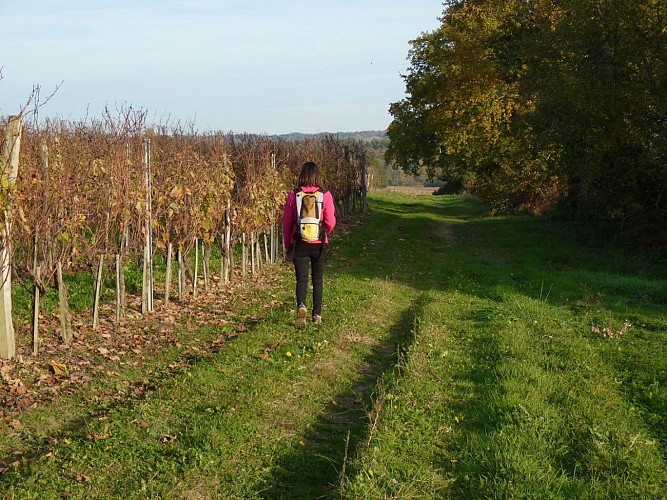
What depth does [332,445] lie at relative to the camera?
5.59 meters

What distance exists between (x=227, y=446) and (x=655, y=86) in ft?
43.8

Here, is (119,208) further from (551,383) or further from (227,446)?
(551,383)

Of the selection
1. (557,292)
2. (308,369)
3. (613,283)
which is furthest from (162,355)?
(613,283)

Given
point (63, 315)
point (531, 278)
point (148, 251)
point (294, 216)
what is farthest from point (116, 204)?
point (531, 278)

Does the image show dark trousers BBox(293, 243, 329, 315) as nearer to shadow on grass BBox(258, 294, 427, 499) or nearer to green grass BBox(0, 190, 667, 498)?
green grass BBox(0, 190, 667, 498)

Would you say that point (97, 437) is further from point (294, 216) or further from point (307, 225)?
point (294, 216)

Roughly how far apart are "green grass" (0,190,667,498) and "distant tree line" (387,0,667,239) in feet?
19.1

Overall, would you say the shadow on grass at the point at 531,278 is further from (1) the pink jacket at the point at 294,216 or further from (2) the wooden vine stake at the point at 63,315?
(2) the wooden vine stake at the point at 63,315

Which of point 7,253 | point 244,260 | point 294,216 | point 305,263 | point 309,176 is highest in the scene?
point 309,176

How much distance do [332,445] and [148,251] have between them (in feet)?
19.2

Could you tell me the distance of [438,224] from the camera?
28375 mm

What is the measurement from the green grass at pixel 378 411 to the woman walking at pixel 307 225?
2.23 ft

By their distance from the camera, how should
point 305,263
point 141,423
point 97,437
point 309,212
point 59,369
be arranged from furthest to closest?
1. point 305,263
2. point 309,212
3. point 59,369
4. point 141,423
5. point 97,437

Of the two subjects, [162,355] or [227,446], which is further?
[162,355]
